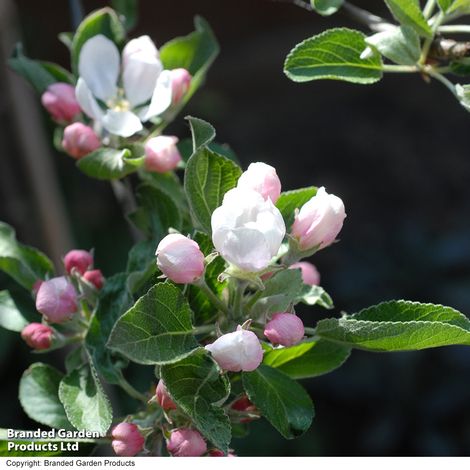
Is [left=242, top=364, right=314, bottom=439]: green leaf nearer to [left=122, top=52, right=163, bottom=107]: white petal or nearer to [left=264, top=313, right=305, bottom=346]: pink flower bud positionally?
[left=264, top=313, right=305, bottom=346]: pink flower bud

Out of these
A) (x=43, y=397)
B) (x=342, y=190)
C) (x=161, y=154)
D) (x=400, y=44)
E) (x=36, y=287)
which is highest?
(x=400, y=44)

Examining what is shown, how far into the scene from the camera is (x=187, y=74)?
106 cm

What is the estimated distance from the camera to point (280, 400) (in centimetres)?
87

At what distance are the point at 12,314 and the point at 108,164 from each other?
22 centimetres

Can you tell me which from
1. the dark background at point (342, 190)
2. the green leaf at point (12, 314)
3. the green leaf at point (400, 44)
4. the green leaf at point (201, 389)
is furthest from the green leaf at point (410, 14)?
the dark background at point (342, 190)

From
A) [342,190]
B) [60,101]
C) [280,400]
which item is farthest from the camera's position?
[342,190]

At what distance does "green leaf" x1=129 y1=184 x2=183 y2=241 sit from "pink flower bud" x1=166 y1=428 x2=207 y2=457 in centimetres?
23

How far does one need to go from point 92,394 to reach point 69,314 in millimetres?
103

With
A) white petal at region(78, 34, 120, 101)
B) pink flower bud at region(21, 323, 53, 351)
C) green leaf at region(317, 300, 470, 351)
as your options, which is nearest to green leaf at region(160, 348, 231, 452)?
green leaf at region(317, 300, 470, 351)

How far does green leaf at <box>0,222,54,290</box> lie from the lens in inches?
41.0

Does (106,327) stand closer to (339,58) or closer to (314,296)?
(314,296)

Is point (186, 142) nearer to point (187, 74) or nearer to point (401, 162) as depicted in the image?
point (187, 74)

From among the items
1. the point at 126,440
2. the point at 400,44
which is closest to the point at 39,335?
the point at 126,440

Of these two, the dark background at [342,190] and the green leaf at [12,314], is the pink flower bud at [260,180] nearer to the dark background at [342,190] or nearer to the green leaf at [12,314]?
the green leaf at [12,314]
